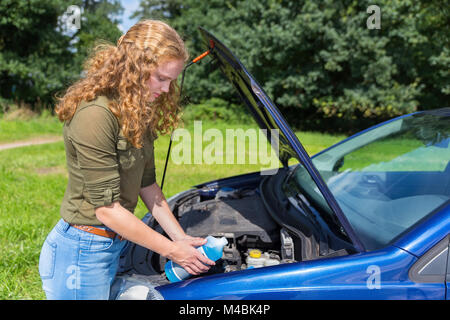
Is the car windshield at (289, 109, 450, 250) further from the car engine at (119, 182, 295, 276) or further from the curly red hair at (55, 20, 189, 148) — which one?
the curly red hair at (55, 20, 189, 148)

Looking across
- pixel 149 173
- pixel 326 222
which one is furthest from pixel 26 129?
pixel 326 222

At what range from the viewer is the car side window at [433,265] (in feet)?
4.86

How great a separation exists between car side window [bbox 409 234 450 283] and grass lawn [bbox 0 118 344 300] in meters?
1.66

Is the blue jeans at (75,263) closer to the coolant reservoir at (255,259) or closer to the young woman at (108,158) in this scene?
the young woman at (108,158)

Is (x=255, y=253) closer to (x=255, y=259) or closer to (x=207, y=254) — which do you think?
(x=255, y=259)

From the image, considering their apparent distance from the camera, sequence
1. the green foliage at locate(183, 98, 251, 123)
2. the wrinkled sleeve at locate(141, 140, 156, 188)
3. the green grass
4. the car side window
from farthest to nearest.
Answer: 1. the green foliage at locate(183, 98, 251, 123)
2. the green grass
3. the wrinkled sleeve at locate(141, 140, 156, 188)
4. the car side window

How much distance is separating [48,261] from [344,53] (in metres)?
13.4

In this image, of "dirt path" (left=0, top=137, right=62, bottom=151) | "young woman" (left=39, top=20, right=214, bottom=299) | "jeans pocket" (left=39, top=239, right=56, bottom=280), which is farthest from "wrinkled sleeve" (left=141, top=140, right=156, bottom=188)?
"dirt path" (left=0, top=137, right=62, bottom=151)

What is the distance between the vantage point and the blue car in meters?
1.49

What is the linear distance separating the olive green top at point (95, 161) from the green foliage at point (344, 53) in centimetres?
1308

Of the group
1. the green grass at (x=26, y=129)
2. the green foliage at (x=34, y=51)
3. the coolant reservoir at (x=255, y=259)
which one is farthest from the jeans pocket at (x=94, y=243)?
the green foliage at (x=34, y=51)

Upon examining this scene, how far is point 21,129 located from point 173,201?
32.3 ft

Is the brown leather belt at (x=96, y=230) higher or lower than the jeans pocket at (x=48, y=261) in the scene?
higher

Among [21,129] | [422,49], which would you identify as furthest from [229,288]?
[422,49]
